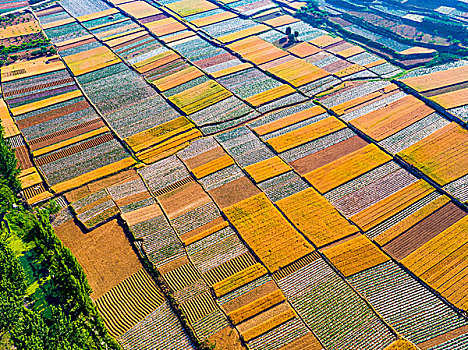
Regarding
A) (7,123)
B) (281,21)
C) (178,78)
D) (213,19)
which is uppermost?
(281,21)

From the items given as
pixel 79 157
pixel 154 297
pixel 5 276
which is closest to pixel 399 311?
pixel 154 297

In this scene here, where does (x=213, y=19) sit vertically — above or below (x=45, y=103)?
above

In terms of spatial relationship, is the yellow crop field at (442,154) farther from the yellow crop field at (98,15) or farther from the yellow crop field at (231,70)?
the yellow crop field at (98,15)

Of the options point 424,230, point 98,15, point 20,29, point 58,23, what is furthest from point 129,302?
point 98,15

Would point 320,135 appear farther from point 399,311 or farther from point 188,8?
point 188,8

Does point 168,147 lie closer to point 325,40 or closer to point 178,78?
point 178,78

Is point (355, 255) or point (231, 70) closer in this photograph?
point (355, 255)

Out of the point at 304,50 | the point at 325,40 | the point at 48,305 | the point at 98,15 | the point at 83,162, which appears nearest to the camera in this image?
the point at 48,305

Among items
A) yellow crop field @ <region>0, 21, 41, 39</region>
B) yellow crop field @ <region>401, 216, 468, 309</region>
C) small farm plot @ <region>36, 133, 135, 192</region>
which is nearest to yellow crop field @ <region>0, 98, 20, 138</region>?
small farm plot @ <region>36, 133, 135, 192</region>
